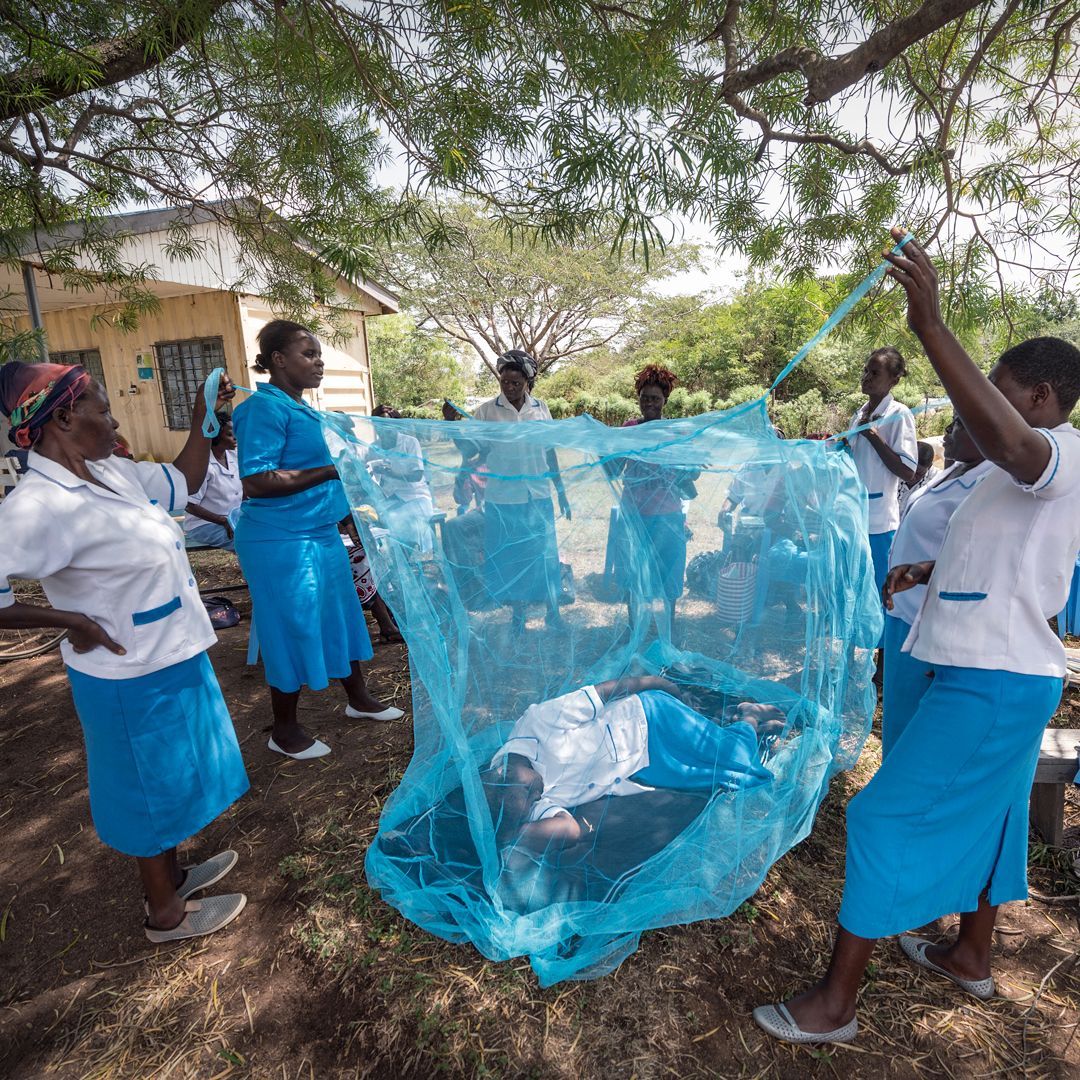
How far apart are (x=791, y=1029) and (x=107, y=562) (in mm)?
1995

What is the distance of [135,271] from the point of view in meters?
4.36

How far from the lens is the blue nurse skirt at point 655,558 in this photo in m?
2.39

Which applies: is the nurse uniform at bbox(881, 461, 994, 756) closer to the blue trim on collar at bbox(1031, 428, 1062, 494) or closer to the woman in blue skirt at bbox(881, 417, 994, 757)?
the woman in blue skirt at bbox(881, 417, 994, 757)

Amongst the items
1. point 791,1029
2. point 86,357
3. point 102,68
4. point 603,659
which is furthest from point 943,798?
point 86,357

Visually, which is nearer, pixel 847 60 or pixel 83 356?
pixel 847 60

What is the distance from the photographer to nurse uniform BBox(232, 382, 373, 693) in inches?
92.6

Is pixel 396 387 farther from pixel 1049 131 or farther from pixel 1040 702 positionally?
pixel 1040 702

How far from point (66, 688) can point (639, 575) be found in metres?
3.29

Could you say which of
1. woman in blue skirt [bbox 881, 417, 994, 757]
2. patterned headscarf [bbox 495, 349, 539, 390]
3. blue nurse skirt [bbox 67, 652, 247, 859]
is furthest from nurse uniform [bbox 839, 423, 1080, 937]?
patterned headscarf [bbox 495, 349, 539, 390]

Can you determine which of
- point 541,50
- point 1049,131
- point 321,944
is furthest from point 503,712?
point 1049,131

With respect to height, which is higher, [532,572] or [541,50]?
[541,50]

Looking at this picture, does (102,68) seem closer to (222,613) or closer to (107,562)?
(107,562)

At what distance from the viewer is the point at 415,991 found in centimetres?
169

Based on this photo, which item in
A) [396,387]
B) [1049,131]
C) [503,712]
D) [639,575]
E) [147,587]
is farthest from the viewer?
[396,387]
